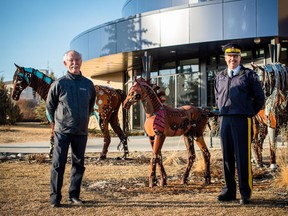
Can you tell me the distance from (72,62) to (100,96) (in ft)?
15.6

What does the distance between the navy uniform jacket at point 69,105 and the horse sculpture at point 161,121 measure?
127 cm

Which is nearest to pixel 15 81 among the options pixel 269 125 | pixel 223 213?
pixel 269 125

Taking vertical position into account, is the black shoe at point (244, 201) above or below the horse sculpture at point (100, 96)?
below

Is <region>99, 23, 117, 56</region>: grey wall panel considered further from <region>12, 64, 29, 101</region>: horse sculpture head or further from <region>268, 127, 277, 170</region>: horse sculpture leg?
<region>268, 127, 277, 170</region>: horse sculpture leg

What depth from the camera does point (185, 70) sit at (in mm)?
19453

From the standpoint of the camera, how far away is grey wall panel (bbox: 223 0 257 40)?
1413 centimetres

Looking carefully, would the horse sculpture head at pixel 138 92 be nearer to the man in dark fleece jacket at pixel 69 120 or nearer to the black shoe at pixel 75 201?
the man in dark fleece jacket at pixel 69 120

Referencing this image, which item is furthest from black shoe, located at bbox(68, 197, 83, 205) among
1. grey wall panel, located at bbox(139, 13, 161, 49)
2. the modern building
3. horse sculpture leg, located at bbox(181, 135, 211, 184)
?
grey wall panel, located at bbox(139, 13, 161, 49)

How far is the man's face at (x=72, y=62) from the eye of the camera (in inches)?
196

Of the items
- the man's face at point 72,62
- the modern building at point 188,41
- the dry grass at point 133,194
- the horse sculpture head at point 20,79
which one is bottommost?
the dry grass at point 133,194

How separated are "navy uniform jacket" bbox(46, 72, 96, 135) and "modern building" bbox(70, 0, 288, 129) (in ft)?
23.2

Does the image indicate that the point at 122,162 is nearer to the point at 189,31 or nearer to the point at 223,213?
the point at 223,213

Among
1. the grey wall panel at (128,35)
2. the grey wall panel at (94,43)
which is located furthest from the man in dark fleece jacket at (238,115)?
the grey wall panel at (94,43)

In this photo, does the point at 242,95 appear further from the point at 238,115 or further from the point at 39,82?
the point at 39,82
